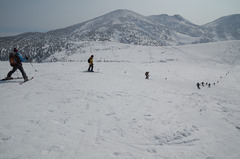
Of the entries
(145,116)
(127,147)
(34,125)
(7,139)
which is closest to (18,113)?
(34,125)

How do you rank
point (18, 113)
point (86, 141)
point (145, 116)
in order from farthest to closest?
point (145, 116)
point (18, 113)
point (86, 141)

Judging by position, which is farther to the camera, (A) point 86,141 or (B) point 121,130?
(B) point 121,130

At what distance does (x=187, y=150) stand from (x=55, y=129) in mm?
4997

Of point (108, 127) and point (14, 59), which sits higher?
point (14, 59)

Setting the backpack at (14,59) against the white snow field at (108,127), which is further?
the backpack at (14,59)

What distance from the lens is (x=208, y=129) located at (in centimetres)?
592

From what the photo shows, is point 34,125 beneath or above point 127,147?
above

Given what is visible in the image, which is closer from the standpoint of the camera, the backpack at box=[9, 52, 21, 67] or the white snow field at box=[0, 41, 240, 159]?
the white snow field at box=[0, 41, 240, 159]

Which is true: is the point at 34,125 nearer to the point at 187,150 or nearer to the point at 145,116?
the point at 145,116

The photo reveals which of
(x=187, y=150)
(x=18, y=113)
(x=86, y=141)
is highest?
(x=18, y=113)

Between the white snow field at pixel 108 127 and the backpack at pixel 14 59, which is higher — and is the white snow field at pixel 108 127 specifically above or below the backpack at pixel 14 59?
below

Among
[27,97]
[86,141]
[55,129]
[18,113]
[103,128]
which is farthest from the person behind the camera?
[27,97]

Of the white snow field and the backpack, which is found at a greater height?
the backpack

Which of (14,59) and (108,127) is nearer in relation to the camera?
(108,127)
